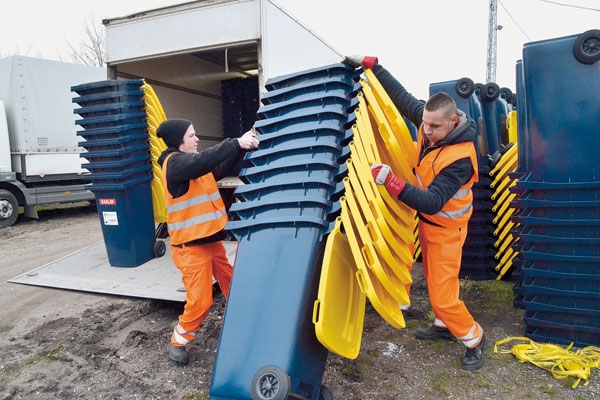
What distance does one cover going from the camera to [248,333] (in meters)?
1.98

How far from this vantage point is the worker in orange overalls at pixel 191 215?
280cm

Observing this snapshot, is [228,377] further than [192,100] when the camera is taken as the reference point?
No

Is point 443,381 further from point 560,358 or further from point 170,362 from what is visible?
point 170,362

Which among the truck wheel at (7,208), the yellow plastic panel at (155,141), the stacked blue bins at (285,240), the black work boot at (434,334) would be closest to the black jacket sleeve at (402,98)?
the stacked blue bins at (285,240)

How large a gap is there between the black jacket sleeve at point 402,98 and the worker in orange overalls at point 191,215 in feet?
3.36

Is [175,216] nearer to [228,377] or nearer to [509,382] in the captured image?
[228,377]

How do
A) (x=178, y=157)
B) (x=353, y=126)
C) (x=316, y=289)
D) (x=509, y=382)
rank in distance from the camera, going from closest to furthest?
(x=316, y=289)
(x=353, y=126)
(x=509, y=382)
(x=178, y=157)

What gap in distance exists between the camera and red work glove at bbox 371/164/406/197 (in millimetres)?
2191

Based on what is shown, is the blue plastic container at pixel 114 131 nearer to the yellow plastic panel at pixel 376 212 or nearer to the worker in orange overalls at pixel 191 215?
the worker in orange overalls at pixel 191 215

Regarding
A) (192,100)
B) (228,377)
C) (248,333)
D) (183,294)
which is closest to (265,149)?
(248,333)

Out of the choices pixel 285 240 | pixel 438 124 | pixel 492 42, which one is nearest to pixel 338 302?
pixel 285 240

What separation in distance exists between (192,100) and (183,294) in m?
3.92

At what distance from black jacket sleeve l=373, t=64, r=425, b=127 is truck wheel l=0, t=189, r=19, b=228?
8.39 m

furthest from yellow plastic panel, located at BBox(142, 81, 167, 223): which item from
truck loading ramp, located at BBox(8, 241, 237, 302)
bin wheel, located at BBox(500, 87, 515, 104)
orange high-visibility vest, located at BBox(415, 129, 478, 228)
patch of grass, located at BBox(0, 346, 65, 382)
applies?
bin wheel, located at BBox(500, 87, 515, 104)
